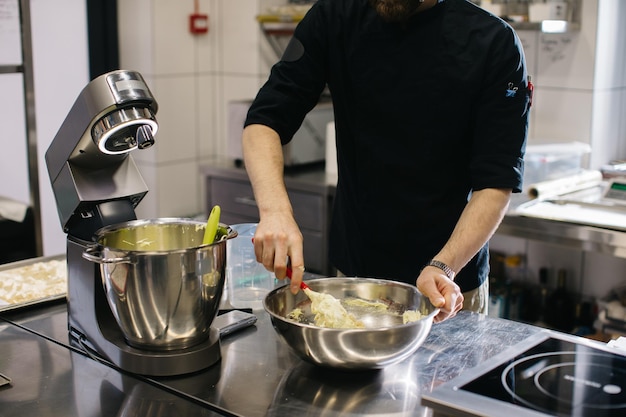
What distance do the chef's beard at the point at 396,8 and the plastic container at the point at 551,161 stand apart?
1258 millimetres

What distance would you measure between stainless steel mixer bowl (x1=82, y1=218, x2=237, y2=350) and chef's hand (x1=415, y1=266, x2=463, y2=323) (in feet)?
1.14

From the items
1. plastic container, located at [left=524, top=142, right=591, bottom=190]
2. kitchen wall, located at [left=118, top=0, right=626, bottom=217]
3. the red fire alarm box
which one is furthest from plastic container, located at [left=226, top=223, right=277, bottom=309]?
the red fire alarm box

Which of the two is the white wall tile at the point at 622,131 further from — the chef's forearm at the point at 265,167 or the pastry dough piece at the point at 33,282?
the pastry dough piece at the point at 33,282

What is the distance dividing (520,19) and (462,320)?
171cm

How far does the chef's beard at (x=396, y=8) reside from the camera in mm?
1738

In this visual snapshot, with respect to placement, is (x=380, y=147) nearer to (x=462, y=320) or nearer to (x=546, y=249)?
(x=462, y=320)

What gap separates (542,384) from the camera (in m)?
1.15

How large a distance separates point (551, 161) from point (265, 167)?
1589mm

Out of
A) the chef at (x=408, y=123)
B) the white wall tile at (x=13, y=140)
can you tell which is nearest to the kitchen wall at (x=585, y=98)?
the chef at (x=408, y=123)

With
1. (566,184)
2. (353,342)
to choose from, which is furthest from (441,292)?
(566,184)

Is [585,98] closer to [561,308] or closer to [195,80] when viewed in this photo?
[561,308]

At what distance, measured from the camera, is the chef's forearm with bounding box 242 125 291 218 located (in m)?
1.57

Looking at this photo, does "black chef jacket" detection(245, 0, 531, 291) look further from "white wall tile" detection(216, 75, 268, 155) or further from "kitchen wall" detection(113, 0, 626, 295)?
"white wall tile" detection(216, 75, 268, 155)

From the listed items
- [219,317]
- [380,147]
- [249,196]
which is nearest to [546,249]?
[249,196]
